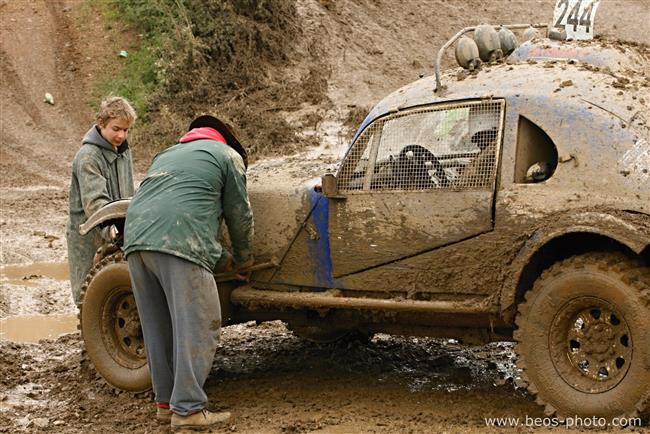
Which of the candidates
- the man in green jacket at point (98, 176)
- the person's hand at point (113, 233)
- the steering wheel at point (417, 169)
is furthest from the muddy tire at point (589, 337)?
the man in green jacket at point (98, 176)

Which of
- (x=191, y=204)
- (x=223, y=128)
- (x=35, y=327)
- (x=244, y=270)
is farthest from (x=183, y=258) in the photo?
(x=35, y=327)

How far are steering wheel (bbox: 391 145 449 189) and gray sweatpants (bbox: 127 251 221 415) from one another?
124 centimetres

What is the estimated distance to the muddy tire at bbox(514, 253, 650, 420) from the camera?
5484mm

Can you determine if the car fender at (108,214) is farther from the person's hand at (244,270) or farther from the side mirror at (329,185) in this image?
the side mirror at (329,185)

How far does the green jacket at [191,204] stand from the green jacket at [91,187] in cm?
106

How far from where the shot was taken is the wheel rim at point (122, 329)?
722 cm

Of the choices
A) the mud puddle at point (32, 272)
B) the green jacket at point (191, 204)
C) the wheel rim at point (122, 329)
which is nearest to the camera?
the green jacket at point (191, 204)

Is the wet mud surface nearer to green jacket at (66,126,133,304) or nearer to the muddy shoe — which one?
the muddy shoe

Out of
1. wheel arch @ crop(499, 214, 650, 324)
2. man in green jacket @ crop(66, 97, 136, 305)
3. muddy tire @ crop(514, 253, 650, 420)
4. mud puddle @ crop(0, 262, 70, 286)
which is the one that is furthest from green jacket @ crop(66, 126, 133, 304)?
mud puddle @ crop(0, 262, 70, 286)

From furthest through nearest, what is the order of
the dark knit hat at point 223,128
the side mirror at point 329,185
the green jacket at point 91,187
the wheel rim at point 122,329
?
the green jacket at point 91,187
the wheel rim at point 122,329
the dark knit hat at point 223,128
the side mirror at point 329,185

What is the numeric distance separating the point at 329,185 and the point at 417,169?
54 cm

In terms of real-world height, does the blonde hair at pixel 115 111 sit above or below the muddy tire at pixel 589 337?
above

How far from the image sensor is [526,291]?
593cm

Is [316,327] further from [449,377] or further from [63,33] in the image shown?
[63,33]
